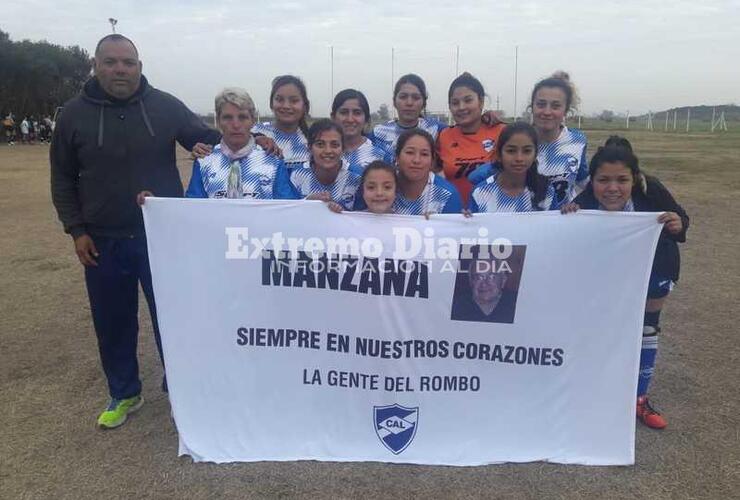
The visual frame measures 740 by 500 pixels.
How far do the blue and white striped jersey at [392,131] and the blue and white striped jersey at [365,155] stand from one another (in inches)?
6.2

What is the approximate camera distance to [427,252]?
3457 mm

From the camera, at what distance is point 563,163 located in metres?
→ 3.98

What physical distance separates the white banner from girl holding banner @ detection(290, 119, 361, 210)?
414 mm

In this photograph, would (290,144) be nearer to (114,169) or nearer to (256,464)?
(114,169)

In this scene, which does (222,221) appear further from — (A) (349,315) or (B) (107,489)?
(B) (107,489)

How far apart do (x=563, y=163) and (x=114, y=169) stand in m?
2.85

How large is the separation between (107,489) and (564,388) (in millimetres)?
2604

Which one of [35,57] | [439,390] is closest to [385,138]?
[439,390]

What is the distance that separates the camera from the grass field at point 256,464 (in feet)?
10.7

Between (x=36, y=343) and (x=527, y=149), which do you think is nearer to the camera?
(x=527, y=149)

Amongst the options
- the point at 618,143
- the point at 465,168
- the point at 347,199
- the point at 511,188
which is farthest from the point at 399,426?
the point at 618,143

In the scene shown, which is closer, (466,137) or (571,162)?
(571,162)

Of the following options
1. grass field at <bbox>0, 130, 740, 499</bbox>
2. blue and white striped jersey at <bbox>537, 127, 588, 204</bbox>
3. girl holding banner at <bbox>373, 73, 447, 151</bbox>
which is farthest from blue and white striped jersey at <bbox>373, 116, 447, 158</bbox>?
grass field at <bbox>0, 130, 740, 499</bbox>

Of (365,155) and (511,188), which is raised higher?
(365,155)
